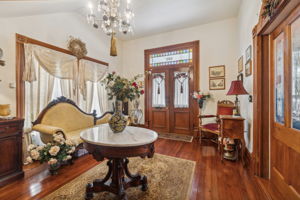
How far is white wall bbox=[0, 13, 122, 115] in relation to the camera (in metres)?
2.22

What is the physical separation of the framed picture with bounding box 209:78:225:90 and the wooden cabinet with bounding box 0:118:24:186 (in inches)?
160

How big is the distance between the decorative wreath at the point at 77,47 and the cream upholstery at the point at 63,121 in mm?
1241

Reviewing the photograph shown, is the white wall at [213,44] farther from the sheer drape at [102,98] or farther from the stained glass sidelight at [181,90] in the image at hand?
the sheer drape at [102,98]

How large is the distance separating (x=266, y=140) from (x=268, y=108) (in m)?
0.44

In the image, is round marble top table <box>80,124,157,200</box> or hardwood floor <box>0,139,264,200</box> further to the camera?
hardwood floor <box>0,139,264,200</box>

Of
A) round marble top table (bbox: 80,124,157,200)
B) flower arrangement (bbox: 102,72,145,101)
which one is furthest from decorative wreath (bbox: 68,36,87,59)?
round marble top table (bbox: 80,124,157,200)

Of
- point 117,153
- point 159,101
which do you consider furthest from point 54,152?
point 159,101

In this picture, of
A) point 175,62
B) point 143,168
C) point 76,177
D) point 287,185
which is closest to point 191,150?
point 143,168

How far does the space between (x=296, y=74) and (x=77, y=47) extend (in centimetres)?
390

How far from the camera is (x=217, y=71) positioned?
3713 mm

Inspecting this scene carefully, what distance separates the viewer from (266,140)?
187 cm

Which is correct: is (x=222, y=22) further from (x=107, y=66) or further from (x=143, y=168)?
(x=143, y=168)

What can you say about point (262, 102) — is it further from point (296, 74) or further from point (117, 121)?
point (117, 121)

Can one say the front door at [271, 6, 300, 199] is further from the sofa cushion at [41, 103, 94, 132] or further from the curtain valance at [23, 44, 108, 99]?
the curtain valance at [23, 44, 108, 99]
